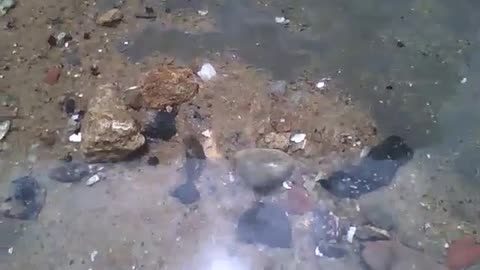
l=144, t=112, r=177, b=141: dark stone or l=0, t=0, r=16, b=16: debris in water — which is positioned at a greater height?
l=0, t=0, r=16, b=16: debris in water

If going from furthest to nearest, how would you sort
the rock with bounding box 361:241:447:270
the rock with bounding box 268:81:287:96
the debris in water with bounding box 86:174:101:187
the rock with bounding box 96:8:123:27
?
the rock with bounding box 96:8:123:27 → the rock with bounding box 268:81:287:96 → the debris in water with bounding box 86:174:101:187 → the rock with bounding box 361:241:447:270

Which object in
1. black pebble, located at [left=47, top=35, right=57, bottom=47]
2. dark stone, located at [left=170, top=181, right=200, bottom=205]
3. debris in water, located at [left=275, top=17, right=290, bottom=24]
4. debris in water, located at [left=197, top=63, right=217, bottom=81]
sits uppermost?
debris in water, located at [left=275, top=17, right=290, bottom=24]

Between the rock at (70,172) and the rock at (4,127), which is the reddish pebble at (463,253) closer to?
the rock at (70,172)

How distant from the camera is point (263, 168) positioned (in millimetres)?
1229

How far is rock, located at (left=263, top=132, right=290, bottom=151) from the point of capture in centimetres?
128

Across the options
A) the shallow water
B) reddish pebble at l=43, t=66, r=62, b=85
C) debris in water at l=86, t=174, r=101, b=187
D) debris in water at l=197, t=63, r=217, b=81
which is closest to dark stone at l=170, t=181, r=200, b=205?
the shallow water

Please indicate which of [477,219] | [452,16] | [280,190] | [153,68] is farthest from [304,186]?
[452,16]

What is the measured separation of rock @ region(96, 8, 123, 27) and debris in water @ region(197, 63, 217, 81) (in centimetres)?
22

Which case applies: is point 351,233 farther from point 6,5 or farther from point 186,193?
point 6,5

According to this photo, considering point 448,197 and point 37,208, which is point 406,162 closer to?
point 448,197

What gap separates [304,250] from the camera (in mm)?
1159

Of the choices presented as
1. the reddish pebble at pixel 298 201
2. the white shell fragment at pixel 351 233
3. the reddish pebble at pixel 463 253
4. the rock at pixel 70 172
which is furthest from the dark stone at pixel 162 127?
the reddish pebble at pixel 463 253

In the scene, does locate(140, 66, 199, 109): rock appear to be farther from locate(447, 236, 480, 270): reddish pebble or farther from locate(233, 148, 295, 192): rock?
locate(447, 236, 480, 270): reddish pebble

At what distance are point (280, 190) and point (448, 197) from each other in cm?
28
